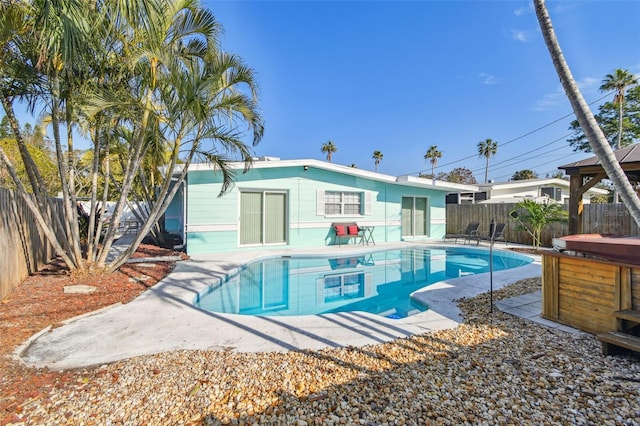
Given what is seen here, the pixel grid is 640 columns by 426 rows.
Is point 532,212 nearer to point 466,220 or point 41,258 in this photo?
point 466,220

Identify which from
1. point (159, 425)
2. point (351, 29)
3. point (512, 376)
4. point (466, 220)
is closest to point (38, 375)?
point (159, 425)

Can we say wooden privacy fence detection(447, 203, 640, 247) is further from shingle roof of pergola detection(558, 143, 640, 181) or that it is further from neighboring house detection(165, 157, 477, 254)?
shingle roof of pergola detection(558, 143, 640, 181)

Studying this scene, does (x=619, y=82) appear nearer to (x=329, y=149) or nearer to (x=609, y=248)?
(x=609, y=248)

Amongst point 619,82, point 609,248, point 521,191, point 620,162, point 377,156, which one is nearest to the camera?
point 609,248

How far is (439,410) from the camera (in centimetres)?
221

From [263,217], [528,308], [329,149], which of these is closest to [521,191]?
[263,217]

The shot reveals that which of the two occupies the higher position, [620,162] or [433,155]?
[433,155]

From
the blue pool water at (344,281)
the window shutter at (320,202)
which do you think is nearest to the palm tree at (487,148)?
the blue pool water at (344,281)

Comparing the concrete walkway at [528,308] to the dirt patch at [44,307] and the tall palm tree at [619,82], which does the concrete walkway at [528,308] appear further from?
the tall palm tree at [619,82]

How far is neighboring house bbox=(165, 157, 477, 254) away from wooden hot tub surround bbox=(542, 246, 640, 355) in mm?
8494

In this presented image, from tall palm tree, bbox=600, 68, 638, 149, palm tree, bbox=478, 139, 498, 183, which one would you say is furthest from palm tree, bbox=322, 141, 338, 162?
tall palm tree, bbox=600, 68, 638, 149

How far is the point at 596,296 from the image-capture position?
3588mm

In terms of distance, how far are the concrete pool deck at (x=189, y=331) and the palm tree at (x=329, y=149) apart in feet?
117

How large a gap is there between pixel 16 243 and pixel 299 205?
25.6 ft
